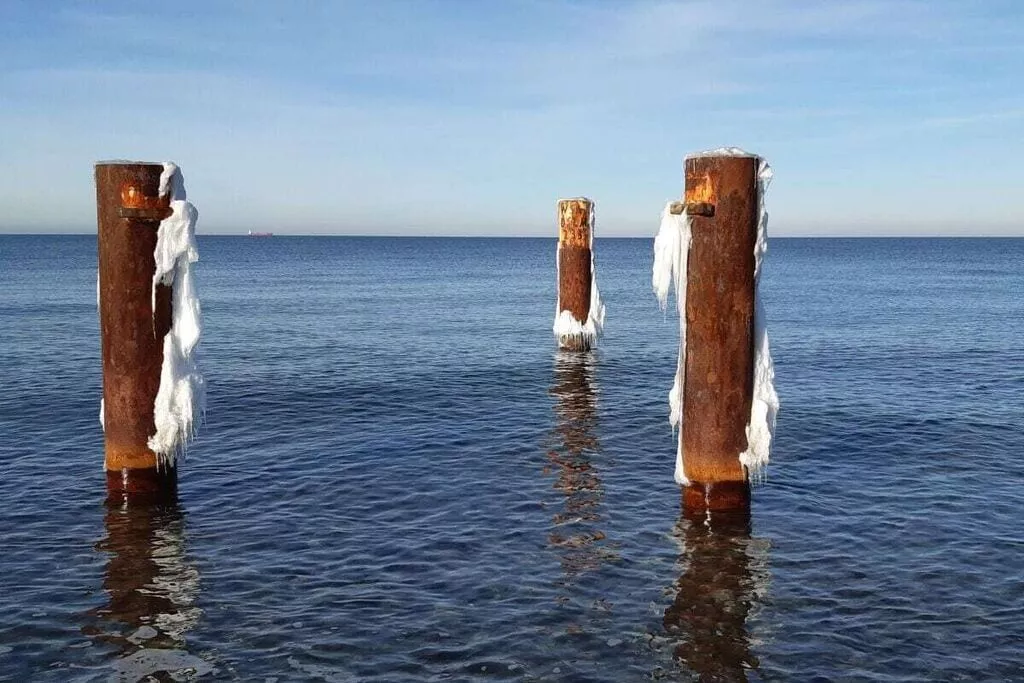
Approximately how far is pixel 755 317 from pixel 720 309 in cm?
55

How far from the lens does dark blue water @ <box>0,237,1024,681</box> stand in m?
8.52

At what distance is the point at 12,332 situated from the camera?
3234cm

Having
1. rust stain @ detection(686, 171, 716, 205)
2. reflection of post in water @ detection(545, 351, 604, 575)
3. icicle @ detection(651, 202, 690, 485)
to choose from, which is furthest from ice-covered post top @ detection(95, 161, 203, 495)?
rust stain @ detection(686, 171, 716, 205)

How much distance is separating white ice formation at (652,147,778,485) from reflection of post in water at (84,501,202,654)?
219 inches

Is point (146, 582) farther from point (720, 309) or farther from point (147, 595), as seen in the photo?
point (720, 309)

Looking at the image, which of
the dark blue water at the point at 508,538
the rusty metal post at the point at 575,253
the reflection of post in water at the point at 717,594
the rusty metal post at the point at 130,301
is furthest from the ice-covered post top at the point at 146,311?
the rusty metal post at the point at 575,253

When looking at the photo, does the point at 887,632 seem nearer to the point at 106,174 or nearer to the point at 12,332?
the point at 106,174

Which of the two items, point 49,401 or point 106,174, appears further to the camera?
point 49,401

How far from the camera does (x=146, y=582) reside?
1007cm

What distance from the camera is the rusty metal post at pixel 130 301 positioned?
11047 millimetres

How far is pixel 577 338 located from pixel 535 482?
40.3 ft

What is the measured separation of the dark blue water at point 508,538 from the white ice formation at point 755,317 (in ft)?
3.90

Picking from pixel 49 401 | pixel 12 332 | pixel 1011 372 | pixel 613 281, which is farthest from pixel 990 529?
pixel 613 281

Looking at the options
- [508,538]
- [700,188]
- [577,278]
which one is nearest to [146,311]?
[508,538]
